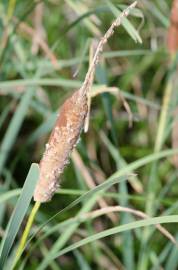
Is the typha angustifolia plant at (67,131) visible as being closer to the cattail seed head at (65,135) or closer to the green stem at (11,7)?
the cattail seed head at (65,135)

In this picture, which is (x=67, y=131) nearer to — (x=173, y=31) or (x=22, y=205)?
(x=22, y=205)

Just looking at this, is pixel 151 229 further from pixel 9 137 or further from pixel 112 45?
pixel 112 45

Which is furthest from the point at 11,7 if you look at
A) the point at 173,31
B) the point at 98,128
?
the point at 98,128

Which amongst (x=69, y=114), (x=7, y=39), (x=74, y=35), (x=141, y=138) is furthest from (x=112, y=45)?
(x=69, y=114)

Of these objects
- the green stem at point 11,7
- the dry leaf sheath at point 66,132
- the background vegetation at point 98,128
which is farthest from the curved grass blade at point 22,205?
the green stem at point 11,7

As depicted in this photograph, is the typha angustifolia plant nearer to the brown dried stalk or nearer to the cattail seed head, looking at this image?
the cattail seed head

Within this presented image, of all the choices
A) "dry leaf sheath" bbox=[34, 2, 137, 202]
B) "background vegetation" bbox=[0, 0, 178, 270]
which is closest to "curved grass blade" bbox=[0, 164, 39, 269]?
"dry leaf sheath" bbox=[34, 2, 137, 202]
